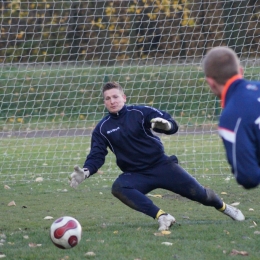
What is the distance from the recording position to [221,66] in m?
3.71

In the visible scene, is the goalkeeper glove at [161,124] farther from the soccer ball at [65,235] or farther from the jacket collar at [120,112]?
the soccer ball at [65,235]

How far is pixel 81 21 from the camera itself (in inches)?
559

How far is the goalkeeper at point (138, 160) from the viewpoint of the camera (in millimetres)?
6304

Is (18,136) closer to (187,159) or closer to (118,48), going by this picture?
(118,48)

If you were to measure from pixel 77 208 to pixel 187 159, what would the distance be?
→ 4330 millimetres

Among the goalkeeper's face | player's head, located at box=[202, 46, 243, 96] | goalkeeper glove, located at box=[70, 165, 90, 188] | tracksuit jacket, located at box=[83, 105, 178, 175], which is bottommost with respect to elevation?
goalkeeper glove, located at box=[70, 165, 90, 188]

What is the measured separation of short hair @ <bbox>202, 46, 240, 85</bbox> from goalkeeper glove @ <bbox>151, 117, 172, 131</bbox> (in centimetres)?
206

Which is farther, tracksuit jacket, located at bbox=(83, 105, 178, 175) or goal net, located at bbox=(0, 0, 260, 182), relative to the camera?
goal net, located at bbox=(0, 0, 260, 182)

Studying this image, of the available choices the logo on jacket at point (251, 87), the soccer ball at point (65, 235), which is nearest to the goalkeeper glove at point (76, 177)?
the soccer ball at point (65, 235)

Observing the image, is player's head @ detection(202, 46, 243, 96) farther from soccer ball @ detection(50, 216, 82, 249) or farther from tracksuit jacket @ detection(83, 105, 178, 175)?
tracksuit jacket @ detection(83, 105, 178, 175)

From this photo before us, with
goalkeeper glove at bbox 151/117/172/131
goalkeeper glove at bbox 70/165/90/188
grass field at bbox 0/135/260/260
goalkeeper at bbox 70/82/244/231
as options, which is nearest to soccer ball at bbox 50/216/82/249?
grass field at bbox 0/135/260/260

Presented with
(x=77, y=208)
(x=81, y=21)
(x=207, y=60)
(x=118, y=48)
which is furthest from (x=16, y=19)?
(x=207, y=60)

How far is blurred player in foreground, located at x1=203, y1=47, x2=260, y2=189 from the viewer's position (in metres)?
3.57

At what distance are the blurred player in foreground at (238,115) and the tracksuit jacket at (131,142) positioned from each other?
2.59 m
